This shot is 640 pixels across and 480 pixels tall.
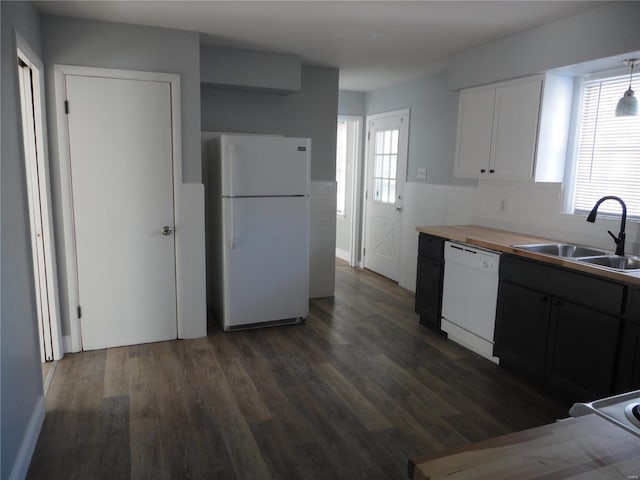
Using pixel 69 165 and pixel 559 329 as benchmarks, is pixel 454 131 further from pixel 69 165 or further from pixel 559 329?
pixel 69 165

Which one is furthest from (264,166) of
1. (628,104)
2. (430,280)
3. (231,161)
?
(628,104)

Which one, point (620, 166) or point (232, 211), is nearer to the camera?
point (620, 166)

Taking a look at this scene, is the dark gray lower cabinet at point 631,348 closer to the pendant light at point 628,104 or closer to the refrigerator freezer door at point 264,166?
the pendant light at point 628,104

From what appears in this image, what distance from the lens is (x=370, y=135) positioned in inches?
243

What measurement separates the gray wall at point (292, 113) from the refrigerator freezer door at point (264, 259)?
102 cm

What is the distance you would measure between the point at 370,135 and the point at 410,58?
1.92m

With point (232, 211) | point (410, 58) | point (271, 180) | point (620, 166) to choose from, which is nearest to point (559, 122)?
point (620, 166)

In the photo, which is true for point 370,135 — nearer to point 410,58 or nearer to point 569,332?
point 410,58

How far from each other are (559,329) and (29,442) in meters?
2.96

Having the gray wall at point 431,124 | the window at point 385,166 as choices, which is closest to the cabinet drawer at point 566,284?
the gray wall at point 431,124

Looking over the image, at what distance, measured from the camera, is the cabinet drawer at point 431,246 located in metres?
3.88

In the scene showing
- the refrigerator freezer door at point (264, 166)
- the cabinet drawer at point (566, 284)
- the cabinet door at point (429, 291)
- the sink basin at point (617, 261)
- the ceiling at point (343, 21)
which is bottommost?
the cabinet door at point (429, 291)

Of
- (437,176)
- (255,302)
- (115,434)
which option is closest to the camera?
(115,434)

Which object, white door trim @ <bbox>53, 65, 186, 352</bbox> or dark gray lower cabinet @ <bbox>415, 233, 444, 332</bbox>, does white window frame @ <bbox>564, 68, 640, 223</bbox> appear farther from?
white door trim @ <bbox>53, 65, 186, 352</bbox>
